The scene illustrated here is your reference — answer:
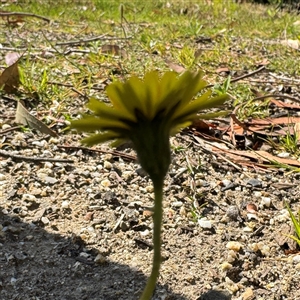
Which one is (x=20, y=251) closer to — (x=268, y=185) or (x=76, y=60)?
(x=268, y=185)

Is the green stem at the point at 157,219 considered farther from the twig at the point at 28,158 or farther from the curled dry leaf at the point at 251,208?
the twig at the point at 28,158

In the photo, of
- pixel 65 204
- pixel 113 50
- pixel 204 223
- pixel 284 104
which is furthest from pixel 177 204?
pixel 113 50

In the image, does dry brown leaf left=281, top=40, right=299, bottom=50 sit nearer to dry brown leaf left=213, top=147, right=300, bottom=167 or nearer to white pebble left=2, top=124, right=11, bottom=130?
dry brown leaf left=213, top=147, right=300, bottom=167

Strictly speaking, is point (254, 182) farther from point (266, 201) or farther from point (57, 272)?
point (57, 272)

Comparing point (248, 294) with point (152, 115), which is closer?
point (152, 115)

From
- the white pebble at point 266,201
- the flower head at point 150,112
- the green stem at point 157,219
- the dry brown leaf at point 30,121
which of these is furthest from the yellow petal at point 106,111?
the dry brown leaf at point 30,121

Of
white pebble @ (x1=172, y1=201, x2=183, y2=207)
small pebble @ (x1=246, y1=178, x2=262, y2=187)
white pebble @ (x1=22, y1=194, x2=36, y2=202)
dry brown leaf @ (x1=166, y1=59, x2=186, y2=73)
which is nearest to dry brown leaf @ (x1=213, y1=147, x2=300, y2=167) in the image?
small pebble @ (x1=246, y1=178, x2=262, y2=187)

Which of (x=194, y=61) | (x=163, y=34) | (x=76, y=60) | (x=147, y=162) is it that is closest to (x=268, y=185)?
(x=147, y=162)
